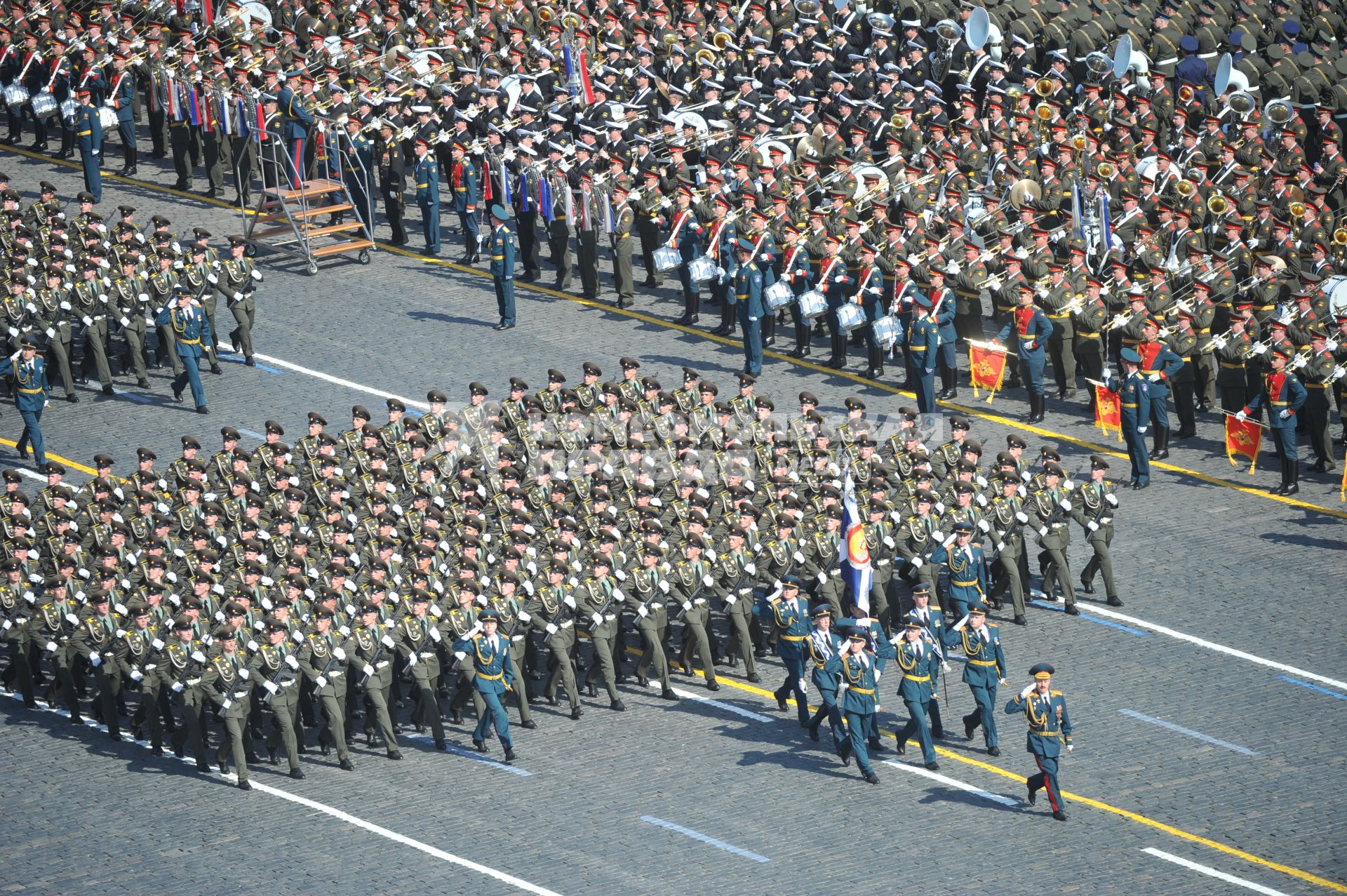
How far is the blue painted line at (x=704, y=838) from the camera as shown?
26516 millimetres

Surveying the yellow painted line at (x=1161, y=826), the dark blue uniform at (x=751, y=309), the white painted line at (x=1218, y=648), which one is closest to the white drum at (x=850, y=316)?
the dark blue uniform at (x=751, y=309)

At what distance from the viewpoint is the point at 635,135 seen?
43344mm

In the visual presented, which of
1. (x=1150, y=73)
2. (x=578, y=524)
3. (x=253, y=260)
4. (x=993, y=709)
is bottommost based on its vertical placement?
(x=993, y=709)

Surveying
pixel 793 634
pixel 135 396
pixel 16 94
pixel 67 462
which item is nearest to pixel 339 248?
pixel 135 396

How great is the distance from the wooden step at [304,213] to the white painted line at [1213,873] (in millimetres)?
22983

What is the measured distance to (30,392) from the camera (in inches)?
1411

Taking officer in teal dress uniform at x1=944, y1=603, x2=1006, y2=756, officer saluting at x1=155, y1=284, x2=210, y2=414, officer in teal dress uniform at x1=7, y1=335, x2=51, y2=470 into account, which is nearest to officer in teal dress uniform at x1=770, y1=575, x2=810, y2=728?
officer in teal dress uniform at x1=944, y1=603, x2=1006, y2=756

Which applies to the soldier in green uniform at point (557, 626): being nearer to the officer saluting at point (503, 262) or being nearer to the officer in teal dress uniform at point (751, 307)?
the officer in teal dress uniform at point (751, 307)

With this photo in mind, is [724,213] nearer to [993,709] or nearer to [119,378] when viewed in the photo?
[119,378]

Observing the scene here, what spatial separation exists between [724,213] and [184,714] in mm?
15588

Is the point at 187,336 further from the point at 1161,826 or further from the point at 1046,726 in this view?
the point at 1161,826

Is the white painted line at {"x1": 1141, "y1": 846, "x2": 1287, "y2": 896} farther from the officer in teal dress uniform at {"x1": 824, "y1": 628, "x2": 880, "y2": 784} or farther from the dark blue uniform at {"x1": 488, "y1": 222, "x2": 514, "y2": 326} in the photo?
the dark blue uniform at {"x1": 488, "y1": 222, "x2": 514, "y2": 326}

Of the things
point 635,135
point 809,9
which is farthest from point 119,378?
point 809,9

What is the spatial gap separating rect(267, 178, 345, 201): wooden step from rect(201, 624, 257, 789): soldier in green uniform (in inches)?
634
